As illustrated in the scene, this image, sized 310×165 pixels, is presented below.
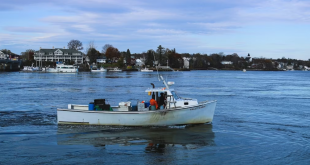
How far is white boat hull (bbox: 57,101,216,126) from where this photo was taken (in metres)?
21.5

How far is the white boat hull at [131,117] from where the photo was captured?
2155cm

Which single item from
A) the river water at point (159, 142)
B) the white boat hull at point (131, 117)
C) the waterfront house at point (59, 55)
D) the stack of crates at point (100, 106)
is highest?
the waterfront house at point (59, 55)

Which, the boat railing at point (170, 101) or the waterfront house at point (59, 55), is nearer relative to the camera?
the boat railing at point (170, 101)

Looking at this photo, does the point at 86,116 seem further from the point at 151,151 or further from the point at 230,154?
the point at 230,154

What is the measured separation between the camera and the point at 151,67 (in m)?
197

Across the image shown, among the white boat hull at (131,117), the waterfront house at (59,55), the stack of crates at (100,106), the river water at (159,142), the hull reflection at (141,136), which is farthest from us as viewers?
the waterfront house at (59,55)

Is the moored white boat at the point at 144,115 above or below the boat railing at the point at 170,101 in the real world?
below

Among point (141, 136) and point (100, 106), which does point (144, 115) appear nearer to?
point (141, 136)

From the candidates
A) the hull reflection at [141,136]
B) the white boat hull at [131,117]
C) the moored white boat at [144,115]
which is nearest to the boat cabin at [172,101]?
the moored white boat at [144,115]

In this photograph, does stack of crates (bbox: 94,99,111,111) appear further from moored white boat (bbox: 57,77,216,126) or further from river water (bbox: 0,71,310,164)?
river water (bbox: 0,71,310,164)

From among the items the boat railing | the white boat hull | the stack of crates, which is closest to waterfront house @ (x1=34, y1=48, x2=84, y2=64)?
the stack of crates

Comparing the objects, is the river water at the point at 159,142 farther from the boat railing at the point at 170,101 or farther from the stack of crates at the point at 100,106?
the boat railing at the point at 170,101

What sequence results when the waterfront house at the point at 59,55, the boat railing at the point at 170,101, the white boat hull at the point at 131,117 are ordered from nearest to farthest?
1. the white boat hull at the point at 131,117
2. the boat railing at the point at 170,101
3. the waterfront house at the point at 59,55

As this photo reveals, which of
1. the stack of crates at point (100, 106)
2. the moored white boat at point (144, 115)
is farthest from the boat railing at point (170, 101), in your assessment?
the stack of crates at point (100, 106)
